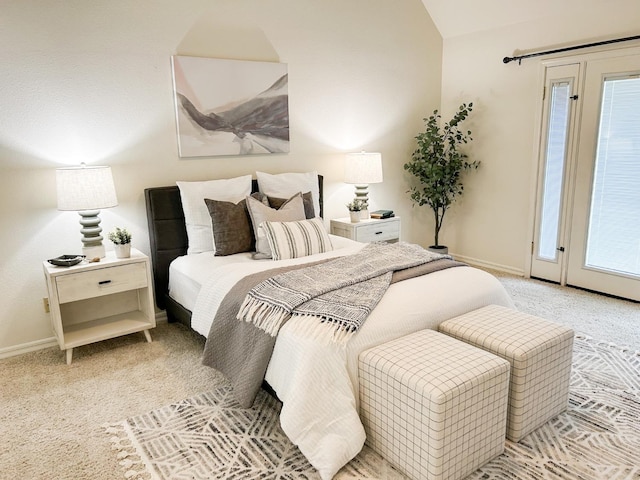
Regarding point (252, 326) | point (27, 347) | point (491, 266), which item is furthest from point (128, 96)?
point (491, 266)

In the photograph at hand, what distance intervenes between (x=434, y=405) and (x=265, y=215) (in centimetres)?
197

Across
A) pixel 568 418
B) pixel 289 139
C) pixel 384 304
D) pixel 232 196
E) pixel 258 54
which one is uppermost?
pixel 258 54

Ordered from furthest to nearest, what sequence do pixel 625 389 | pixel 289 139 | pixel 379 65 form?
1. pixel 379 65
2. pixel 289 139
3. pixel 625 389

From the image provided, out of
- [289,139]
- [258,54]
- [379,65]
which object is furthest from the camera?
[379,65]

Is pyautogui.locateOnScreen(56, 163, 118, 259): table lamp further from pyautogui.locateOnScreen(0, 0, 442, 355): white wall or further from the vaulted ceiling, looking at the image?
the vaulted ceiling

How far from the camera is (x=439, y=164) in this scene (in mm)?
4875

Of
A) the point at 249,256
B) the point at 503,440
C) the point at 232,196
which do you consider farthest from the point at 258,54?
the point at 503,440

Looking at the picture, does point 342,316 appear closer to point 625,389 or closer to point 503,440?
point 503,440

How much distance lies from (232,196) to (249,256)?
0.55 m

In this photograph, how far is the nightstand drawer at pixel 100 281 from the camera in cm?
294

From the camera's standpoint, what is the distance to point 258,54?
3896mm

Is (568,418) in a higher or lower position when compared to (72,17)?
lower

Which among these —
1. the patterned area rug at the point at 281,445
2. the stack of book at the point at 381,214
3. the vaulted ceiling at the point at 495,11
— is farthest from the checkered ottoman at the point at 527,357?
the vaulted ceiling at the point at 495,11

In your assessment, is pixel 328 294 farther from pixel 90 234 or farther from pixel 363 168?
pixel 363 168
